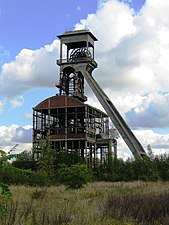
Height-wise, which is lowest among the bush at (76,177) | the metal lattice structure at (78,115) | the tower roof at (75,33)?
the bush at (76,177)

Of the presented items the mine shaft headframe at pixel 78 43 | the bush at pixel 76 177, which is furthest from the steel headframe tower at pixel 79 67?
the bush at pixel 76 177

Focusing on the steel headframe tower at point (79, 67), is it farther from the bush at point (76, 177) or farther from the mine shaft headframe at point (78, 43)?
the bush at point (76, 177)

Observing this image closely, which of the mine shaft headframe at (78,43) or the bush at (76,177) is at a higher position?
the mine shaft headframe at (78,43)

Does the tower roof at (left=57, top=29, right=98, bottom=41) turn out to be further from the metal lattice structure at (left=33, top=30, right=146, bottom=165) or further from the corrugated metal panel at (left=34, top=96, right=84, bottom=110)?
the corrugated metal panel at (left=34, top=96, right=84, bottom=110)

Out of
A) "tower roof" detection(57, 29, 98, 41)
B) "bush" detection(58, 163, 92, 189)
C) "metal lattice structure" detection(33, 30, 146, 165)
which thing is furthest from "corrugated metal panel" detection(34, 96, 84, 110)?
"bush" detection(58, 163, 92, 189)

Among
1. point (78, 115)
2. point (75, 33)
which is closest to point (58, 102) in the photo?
point (78, 115)

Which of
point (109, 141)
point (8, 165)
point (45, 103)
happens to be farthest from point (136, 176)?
point (8, 165)

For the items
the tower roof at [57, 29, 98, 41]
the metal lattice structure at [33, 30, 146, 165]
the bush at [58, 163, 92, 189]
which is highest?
the tower roof at [57, 29, 98, 41]

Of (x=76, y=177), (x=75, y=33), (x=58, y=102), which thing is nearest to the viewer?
(x=76, y=177)

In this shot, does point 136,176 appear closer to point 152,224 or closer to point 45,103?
point 45,103

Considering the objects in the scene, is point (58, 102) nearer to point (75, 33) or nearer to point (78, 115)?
point (78, 115)

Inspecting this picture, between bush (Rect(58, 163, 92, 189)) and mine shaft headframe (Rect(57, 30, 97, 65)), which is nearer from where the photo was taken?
bush (Rect(58, 163, 92, 189))

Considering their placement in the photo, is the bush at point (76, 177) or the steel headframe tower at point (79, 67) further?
the steel headframe tower at point (79, 67)

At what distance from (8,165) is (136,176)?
37881 mm
